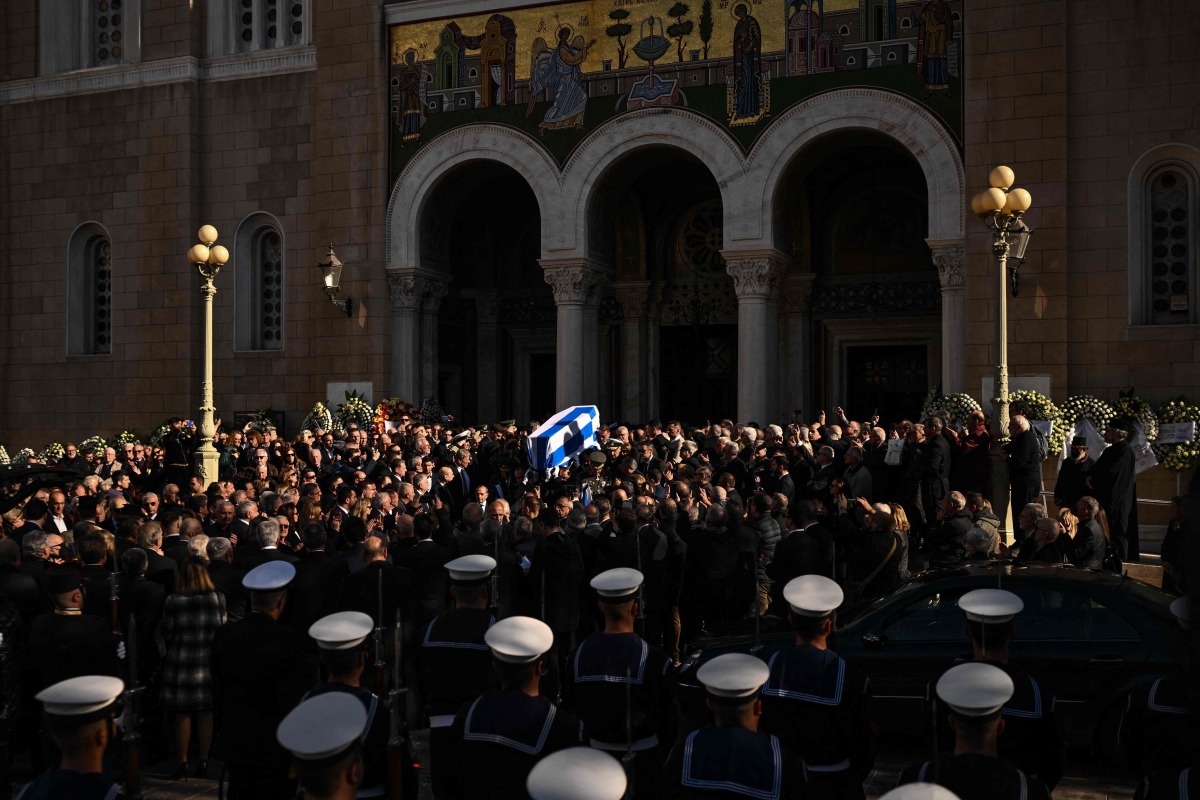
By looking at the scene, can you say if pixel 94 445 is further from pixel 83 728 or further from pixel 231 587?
pixel 83 728

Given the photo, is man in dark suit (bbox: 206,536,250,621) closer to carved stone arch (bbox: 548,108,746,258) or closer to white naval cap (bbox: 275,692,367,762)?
white naval cap (bbox: 275,692,367,762)

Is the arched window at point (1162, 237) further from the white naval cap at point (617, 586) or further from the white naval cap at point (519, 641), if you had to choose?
the white naval cap at point (519, 641)

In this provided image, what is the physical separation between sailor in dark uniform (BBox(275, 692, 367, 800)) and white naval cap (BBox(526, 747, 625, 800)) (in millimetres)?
888

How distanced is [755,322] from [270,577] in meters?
16.8

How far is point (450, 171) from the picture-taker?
24.9 metres

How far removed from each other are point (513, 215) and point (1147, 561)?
17.6 m

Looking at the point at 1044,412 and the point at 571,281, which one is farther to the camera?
the point at 571,281

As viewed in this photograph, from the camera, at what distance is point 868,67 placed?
2150cm

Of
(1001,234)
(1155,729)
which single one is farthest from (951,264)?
(1155,729)

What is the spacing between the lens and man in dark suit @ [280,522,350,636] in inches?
361

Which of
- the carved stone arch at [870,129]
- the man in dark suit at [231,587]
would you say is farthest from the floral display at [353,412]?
the man in dark suit at [231,587]

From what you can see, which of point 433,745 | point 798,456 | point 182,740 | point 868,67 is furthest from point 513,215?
point 433,745

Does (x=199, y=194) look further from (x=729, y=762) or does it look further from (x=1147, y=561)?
(x=729, y=762)

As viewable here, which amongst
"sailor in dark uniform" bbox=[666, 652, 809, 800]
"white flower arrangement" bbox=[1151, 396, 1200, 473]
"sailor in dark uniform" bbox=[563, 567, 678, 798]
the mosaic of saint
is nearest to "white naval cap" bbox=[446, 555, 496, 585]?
"sailor in dark uniform" bbox=[563, 567, 678, 798]
